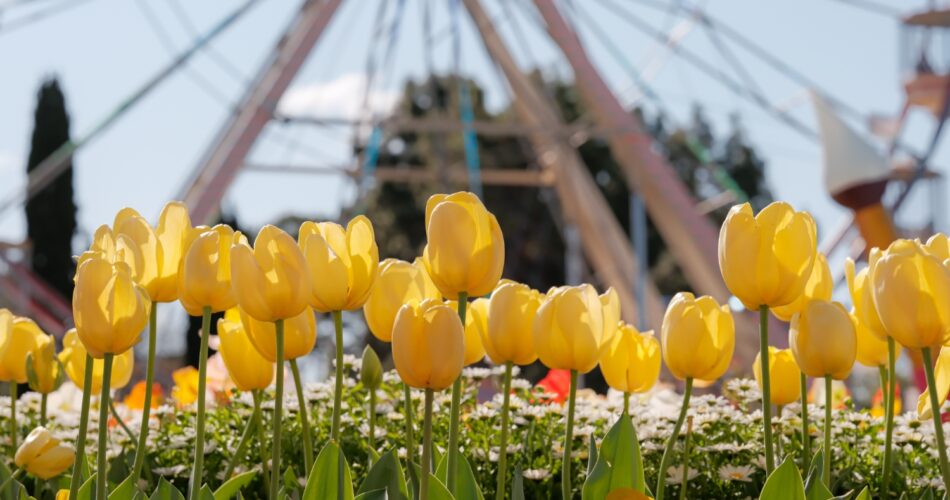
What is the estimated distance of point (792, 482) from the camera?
3.70 feet

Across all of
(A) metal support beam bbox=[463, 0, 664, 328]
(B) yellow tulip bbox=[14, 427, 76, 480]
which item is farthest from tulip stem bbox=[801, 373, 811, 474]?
(A) metal support beam bbox=[463, 0, 664, 328]

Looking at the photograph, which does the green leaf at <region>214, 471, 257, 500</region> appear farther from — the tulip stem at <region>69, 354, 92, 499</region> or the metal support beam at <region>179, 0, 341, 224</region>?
the metal support beam at <region>179, 0, 341, 224</region>

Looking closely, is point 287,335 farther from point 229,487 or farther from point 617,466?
point 617,466

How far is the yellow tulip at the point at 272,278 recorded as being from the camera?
1171 millimetres

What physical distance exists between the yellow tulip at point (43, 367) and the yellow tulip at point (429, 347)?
69 cm

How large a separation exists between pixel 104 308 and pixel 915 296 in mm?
705

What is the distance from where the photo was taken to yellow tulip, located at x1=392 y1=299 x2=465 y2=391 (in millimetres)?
1083

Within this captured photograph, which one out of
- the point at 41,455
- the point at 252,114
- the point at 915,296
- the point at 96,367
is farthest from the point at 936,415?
the point at 252,114

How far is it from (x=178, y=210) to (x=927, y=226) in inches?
406

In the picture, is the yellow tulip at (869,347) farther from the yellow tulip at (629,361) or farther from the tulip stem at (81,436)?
the tulip stem at (81,436)

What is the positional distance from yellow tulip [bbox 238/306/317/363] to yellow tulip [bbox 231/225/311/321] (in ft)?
0.52

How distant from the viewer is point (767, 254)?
4.04 ft

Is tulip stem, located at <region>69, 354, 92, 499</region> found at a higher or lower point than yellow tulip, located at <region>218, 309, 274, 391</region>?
lower

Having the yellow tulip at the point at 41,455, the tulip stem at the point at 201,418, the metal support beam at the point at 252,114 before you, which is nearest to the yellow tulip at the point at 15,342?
the yellow tulip at the point at 41,455
